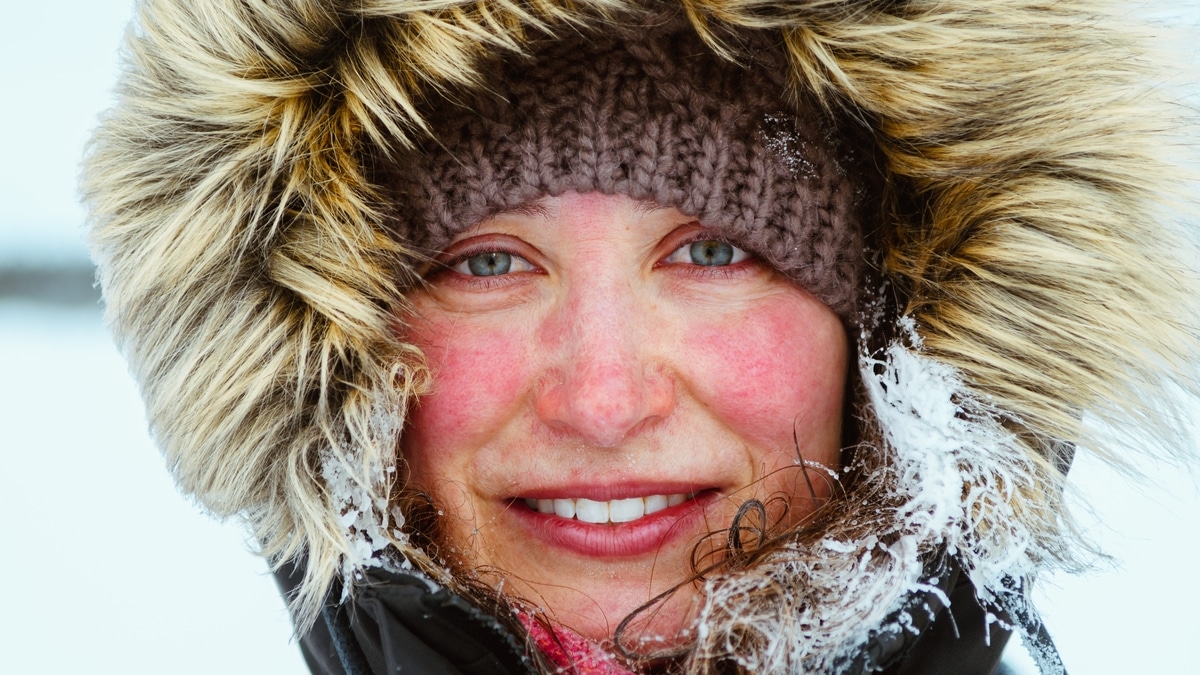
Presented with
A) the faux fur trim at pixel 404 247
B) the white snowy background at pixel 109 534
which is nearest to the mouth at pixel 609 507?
the faux fur trim at pixel 404 247


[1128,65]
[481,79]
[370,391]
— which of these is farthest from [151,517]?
[1128,65]

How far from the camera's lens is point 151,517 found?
147 inches

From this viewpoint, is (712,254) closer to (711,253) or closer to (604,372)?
(711,253)

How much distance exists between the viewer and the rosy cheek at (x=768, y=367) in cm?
135

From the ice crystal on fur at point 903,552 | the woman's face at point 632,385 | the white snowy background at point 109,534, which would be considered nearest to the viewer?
the ice crystal on fur at point 903,552

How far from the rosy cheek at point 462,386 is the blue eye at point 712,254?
0.27m

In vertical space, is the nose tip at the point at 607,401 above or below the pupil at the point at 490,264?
below

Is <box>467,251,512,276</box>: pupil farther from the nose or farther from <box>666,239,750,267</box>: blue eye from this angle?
<box>666,239,750,267</box>: blue eye

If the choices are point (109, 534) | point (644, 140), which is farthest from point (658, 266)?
point (109, 534)

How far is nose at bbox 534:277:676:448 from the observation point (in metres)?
1.27

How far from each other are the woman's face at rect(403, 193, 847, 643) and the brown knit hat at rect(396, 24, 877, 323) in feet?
0.16

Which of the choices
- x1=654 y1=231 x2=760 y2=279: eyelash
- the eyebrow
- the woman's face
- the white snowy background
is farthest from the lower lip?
the white snowy background

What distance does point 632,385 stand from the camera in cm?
129

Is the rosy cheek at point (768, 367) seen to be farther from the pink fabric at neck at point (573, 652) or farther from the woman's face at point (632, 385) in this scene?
the pink fabric at neck at point (573, 652)
